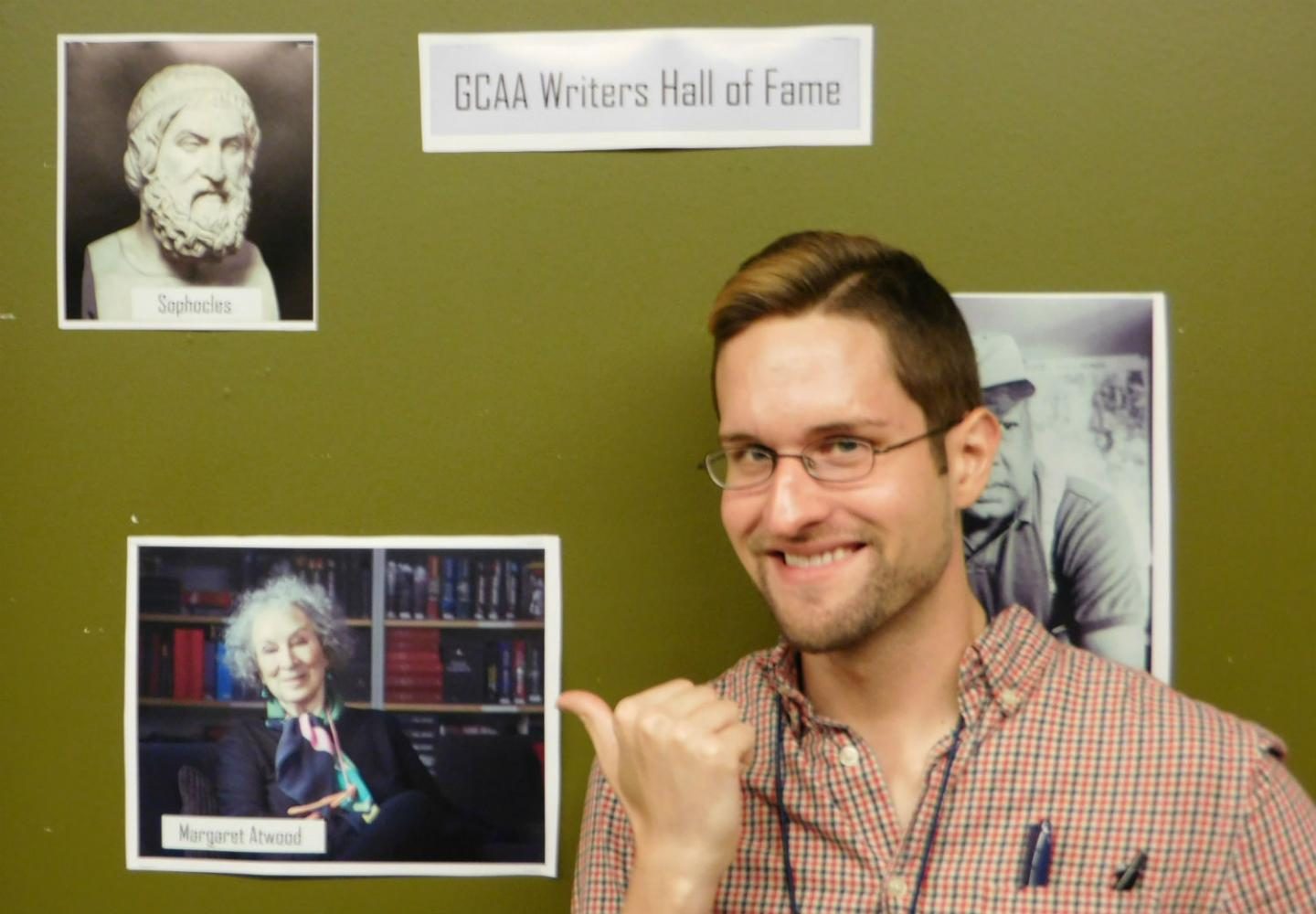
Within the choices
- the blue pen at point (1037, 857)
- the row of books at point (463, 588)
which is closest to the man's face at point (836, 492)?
the blue pen at point (1037, 857)

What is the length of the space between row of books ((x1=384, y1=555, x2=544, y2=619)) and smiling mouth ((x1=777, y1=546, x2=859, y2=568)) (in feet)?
1.07

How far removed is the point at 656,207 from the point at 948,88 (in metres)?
0.32

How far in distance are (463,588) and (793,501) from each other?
43 cm

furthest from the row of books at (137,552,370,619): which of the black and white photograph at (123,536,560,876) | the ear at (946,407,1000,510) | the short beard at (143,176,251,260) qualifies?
the ear at (946,407,1000,510)

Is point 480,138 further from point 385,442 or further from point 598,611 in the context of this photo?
point 598,611

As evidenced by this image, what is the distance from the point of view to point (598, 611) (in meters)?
1.26

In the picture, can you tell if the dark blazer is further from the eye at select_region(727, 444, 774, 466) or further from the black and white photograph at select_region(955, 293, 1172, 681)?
the black and white photograph at select_region(955, 293, 1172, 681)

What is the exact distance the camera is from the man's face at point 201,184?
1.26 metres

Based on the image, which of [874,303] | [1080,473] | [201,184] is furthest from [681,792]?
[201,184]

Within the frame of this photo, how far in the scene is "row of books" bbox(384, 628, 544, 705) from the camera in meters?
1.26

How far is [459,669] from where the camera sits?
4.16 feet

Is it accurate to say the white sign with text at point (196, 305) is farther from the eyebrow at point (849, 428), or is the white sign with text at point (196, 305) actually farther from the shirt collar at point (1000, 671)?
the shirt collar at point (1000, 671)

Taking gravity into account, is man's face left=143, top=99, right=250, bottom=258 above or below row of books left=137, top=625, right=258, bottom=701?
above

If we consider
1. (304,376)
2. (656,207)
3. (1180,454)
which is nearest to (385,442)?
(304,376)
